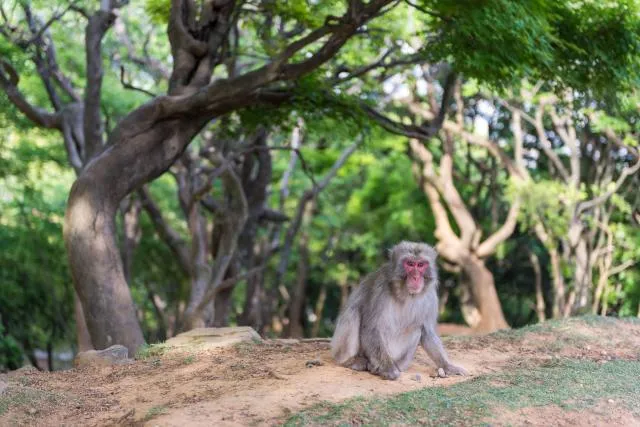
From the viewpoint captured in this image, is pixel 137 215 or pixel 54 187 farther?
pixel 54 187

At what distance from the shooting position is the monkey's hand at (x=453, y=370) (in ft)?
23.9

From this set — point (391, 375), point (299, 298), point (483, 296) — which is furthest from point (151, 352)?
point (299, 298)

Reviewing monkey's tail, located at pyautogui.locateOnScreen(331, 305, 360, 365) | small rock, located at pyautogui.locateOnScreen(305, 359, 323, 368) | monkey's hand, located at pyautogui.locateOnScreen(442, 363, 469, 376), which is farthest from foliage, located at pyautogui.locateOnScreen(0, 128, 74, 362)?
monkey's hand, located at pyautogui.locateOnScreen(442, 363, 469, 376)

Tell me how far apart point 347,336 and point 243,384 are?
3.71 feet

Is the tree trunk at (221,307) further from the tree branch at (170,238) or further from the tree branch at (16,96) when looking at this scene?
the tree branch at (16,96)

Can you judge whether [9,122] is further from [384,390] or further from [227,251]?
[384,390]

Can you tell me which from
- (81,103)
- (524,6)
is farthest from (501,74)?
(81,103)

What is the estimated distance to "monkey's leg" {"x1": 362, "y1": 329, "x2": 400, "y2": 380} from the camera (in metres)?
6.99

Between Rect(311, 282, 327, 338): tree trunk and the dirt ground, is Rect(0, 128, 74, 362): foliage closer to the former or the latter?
Rect(311, 282, 327, 338): tree trunk

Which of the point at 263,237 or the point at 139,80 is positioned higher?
the point at 139,80

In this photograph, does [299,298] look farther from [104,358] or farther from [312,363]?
[312,363]

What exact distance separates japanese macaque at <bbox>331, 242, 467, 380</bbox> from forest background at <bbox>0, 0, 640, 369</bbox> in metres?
3.44

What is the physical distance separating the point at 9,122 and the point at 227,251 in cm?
642

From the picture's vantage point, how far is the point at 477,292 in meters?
19.1
